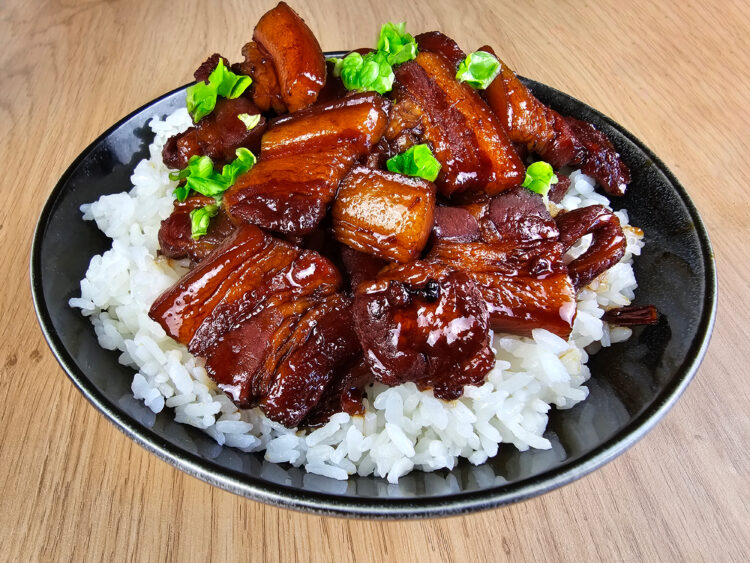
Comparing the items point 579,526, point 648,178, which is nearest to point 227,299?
point 579,526

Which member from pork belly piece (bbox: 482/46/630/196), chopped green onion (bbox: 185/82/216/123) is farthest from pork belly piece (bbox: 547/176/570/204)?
chopped green onion (bbox: 185/82/216/123)

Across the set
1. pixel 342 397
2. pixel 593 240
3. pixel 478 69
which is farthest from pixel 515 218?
pixel 342 397

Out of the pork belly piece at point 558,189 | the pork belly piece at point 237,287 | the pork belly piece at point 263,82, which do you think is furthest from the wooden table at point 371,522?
the pork belly piece at point 263,82

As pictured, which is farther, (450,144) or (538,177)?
(538,177)

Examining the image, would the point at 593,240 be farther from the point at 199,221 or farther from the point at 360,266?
the point at 199,221

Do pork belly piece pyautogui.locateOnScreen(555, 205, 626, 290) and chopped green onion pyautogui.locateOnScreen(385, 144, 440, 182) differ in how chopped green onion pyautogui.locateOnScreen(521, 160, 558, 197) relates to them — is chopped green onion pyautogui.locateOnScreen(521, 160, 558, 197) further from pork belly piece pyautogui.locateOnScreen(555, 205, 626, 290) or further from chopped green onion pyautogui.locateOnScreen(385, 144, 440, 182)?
chopped green onion pyautogui.locateOnScreen(385, 144, 440, 182)

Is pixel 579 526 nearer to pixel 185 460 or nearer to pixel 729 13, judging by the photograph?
pixel 185 460
